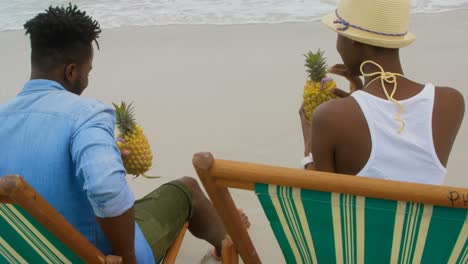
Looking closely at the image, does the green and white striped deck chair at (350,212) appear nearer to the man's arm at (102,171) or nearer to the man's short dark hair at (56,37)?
the man's arm at (102,171)

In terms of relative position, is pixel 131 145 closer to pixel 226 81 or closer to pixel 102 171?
pixel 102 171

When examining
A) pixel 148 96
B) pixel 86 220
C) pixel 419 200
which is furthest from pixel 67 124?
pixel 148 96

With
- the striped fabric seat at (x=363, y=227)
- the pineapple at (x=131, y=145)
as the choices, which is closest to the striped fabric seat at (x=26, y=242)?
the striped fabric seat at (x=363, y=227)

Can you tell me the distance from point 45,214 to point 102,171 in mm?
230

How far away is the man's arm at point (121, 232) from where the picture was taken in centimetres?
220

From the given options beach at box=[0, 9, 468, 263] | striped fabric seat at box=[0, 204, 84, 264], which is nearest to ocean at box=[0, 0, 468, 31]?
beach at box=[0, 9, 468, 263]

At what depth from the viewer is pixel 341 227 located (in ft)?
6.23

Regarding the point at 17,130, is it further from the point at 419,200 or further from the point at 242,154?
the point at 242,154

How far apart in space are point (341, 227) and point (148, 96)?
390cm

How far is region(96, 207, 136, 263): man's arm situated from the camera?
2.20 m

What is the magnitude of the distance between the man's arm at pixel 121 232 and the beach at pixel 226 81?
1226 mm

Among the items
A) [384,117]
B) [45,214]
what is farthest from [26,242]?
[384,117]

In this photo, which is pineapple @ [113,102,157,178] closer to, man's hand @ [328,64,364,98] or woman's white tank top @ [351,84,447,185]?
man's hand @ [328,64,364,98]

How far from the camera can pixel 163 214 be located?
2834mm
